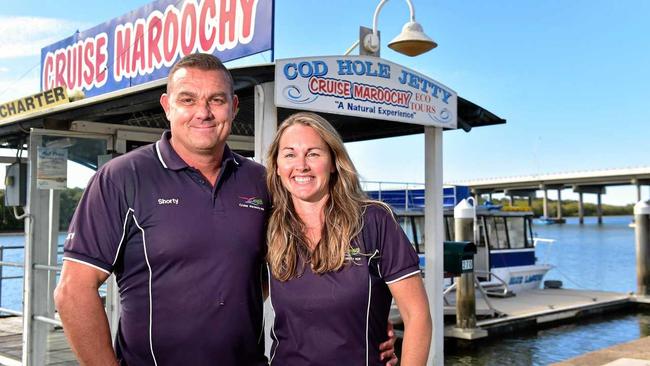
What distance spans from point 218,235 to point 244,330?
376mm

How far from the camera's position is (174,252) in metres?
2.18

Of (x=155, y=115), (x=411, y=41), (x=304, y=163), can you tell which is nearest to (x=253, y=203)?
(x=304, y=163)

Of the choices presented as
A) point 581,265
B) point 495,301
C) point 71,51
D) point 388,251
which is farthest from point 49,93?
point 581,265

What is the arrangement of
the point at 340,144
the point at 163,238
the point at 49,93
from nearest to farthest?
the point at 163,238 < the point at 340,144 < the point at 49,93

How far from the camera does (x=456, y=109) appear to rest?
599 cm

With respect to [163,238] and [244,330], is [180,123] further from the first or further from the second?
[244,330]

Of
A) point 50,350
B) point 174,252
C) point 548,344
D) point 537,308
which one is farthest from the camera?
point 537,308

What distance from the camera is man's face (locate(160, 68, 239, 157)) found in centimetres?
234

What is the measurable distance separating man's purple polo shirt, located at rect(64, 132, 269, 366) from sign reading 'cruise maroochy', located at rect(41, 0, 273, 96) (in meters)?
Result: 3.67

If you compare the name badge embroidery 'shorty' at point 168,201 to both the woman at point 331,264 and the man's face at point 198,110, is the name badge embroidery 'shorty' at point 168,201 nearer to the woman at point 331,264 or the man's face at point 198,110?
the man's face at point 198,110

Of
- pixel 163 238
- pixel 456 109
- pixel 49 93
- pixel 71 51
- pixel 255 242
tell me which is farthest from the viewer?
pixel 71 51

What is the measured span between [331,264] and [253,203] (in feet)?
1.29

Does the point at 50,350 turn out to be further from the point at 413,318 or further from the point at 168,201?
the point at 413,318

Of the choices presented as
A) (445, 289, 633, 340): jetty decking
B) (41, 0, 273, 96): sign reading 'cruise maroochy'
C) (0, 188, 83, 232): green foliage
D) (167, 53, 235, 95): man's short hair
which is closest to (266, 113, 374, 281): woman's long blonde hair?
(167, 53, 235, 95): man's short hair
